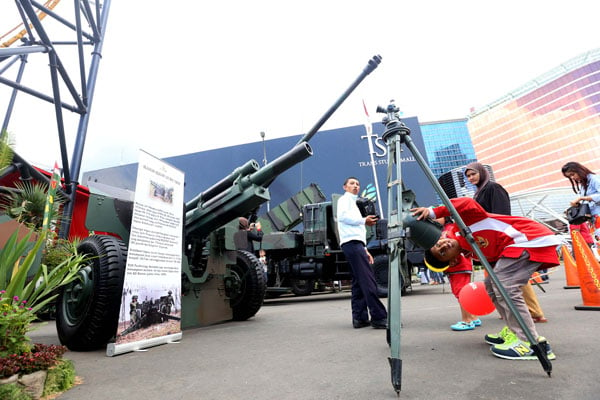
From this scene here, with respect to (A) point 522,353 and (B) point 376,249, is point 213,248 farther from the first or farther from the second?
(B) point 376,249

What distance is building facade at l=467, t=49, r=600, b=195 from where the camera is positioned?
2638 inches

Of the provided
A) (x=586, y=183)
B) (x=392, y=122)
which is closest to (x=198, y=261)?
(x=392, y=122)

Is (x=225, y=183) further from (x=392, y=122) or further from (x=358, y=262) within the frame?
(x=392, y=122)

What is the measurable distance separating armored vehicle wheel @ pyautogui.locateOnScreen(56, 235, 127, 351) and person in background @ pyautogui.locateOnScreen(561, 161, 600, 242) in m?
4.94

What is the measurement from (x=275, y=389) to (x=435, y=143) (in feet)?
255

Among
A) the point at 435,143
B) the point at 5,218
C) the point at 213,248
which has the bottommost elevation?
the point at 213,248

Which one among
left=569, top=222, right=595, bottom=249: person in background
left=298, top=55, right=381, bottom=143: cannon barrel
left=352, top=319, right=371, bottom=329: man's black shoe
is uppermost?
left=298, top=55, right=381, bottom=143: cannon barrel

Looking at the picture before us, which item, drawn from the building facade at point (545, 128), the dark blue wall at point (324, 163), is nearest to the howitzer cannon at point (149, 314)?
the dark blue wall at point (324, 163)

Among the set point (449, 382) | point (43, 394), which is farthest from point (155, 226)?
point (449, 382)

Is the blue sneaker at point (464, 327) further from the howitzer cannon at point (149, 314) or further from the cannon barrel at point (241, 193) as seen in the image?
the howitzer cannon at point (149, 314)

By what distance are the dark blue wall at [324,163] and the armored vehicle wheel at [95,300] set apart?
1502 cm

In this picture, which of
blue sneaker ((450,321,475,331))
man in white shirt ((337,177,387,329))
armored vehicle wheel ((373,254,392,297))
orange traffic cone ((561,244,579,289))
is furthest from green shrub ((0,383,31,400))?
orange traffic cone ((561,244,579,289))

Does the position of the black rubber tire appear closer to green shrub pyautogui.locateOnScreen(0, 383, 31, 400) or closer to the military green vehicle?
the military green vehicle

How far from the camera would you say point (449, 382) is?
5.94 ft
